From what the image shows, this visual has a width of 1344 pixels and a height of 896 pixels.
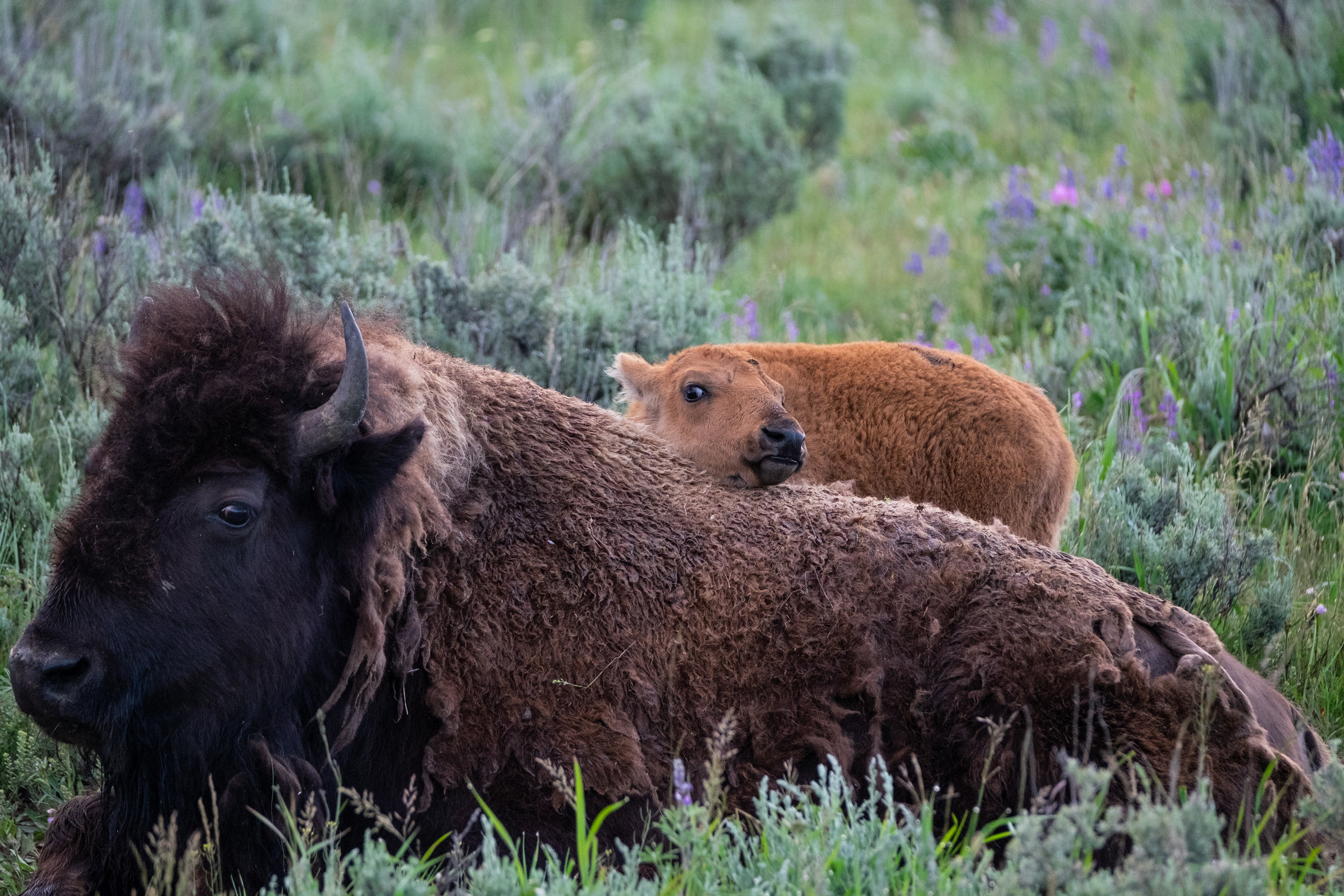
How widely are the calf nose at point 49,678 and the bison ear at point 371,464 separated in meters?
0.65

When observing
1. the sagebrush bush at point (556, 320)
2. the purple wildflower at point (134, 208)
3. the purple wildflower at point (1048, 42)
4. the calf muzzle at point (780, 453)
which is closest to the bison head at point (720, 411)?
the calf muzzle at point (780, 453)

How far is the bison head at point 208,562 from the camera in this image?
2.86m

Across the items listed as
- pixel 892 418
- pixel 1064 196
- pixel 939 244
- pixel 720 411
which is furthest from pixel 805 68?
pixel 720 411

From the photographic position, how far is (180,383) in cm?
298

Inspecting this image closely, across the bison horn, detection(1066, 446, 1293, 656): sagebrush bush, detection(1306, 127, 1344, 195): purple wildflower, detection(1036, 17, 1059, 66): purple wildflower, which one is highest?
detection(1036, 17, 1059, 66): purple wildflower

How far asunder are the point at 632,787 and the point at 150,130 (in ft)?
22.3

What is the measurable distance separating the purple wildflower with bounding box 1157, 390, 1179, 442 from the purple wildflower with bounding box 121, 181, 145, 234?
17.1ft

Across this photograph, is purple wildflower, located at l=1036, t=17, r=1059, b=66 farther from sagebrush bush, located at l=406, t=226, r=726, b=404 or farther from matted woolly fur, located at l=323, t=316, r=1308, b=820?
matted woolly fur, located at l=323, t=316, r=1308, b=820

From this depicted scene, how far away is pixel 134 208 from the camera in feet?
22.9

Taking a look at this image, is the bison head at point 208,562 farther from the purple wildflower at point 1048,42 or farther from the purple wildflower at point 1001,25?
the purple wildflower at point 1001,25

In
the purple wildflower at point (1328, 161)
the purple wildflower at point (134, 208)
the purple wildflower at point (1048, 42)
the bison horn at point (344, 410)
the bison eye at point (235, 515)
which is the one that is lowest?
the purple wildflower at point (134, 208)

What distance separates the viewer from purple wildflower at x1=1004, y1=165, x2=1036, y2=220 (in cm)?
837

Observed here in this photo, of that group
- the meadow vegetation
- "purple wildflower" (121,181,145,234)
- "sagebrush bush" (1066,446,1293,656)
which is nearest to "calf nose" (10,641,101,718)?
the meadow vegetation

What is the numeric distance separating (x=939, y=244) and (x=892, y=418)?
4491mm
